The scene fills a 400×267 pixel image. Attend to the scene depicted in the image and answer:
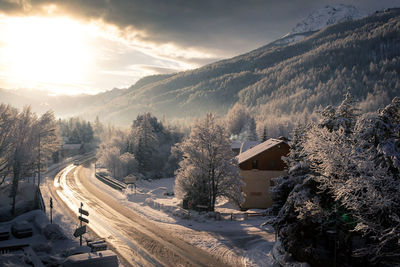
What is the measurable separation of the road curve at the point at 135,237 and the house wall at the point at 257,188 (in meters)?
15.7

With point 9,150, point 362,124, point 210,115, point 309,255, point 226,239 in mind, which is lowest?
point 226,239

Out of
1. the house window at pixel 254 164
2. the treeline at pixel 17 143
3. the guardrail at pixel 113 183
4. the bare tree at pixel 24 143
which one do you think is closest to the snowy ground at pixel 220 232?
the house window at pixel 254 164

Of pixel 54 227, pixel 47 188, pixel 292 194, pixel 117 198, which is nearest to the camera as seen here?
pixel 292 194

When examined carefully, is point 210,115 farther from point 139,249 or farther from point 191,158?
point 139,249

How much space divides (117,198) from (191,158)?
50.2ft

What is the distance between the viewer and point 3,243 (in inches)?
918

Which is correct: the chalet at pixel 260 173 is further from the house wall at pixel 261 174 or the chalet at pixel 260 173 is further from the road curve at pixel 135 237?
the road curve at pixel 135 237

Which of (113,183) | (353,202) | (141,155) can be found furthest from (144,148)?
(353,202)

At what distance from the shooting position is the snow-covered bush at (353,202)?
14250mm

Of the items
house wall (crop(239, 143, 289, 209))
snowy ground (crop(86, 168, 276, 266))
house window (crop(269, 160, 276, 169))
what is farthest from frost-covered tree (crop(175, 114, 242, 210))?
house window (crop(269, 160, 276, 169))

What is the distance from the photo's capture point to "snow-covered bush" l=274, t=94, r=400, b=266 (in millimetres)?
14250

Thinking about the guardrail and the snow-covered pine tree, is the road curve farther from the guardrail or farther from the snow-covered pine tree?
the snow-covered pine tree

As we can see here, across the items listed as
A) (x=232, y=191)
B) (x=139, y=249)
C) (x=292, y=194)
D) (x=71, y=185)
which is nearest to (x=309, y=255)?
(x=292, y=194)

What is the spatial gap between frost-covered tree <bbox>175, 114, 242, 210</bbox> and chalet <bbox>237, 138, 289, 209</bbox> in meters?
6.22
